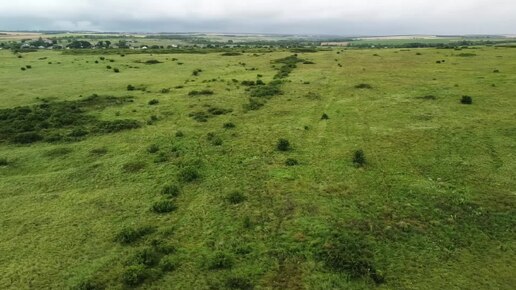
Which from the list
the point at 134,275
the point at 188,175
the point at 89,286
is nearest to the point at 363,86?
the point at 188,175

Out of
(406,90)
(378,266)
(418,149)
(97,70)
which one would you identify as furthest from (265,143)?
(97,70)

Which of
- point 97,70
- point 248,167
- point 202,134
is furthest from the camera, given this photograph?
point 97,70

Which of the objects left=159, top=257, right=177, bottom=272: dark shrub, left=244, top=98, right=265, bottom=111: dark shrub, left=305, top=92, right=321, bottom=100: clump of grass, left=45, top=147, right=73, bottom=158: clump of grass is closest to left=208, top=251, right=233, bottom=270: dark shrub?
left=159, top=257, right=177, bottom=272: dark shrub

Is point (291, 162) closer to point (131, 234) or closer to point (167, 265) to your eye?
point (131, 234)

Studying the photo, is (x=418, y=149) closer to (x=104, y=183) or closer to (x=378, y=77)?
(x=104, y=183)

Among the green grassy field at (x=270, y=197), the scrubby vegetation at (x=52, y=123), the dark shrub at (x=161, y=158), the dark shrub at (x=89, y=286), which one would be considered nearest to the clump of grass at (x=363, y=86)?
the green grassy field at (x=270, y=197)

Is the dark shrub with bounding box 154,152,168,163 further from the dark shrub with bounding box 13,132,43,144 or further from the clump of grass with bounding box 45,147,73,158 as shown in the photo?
the dark shrub with bounding box 13,132,43,144
